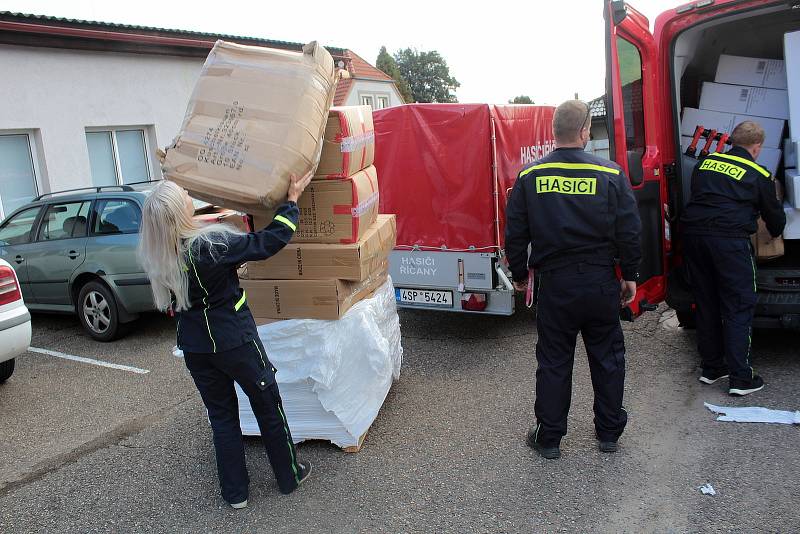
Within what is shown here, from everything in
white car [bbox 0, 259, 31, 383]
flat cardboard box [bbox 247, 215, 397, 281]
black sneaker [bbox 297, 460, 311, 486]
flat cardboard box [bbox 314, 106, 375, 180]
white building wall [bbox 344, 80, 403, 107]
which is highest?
white building wall [bbox 344, 80, 403, 107]

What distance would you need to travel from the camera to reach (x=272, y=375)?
3.36 m

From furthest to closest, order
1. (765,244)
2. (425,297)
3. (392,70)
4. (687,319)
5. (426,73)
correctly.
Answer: (426,73) → (392,70) → (425,297) → (687,319) → (765,244)

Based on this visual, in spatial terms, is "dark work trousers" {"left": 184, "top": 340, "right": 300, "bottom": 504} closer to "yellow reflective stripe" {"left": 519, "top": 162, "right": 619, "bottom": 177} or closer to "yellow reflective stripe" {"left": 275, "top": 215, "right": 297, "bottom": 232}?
"yellow reflective stripe" {"left": 275, "top": 215, "right": 297, "bottom": 232}

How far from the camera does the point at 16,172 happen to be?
10109 millimetres

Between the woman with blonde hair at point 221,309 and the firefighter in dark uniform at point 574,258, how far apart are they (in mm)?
1262

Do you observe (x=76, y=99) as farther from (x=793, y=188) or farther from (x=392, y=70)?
(x=392, y=70)

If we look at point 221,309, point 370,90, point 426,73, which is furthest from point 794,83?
point 426,73

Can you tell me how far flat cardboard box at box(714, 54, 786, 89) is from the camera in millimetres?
5289

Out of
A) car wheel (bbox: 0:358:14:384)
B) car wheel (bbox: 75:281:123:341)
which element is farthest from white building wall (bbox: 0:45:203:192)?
car wheel (bbox: 0:358:14:384)

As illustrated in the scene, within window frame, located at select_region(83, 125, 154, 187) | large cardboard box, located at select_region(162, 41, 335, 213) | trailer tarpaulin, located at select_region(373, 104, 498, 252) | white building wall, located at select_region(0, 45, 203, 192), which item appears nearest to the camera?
large cardboard box, located at select_region(162, 41, 335, 213)

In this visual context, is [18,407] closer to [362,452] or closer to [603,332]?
[362,452]

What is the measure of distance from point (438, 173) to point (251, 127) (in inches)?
102

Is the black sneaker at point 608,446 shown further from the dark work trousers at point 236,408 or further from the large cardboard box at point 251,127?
the large cardboard box at point 251,127

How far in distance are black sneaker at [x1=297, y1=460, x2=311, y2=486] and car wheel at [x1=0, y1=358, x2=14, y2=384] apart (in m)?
3.16
